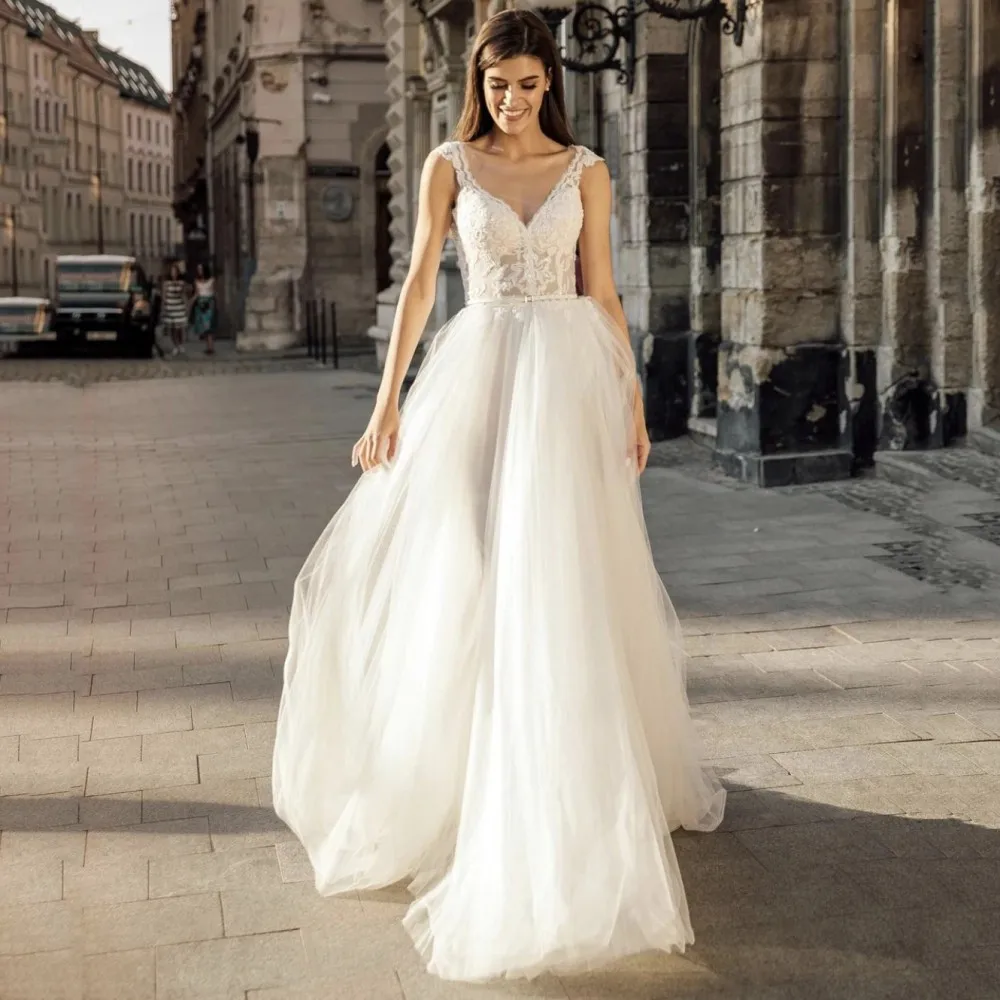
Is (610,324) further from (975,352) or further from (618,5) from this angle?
(618,5)

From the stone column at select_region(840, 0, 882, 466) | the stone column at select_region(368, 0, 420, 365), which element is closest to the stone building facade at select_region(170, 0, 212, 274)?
the stone column at select_region(368, 0, 420, 365)

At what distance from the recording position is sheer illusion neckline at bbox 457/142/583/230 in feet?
13.1

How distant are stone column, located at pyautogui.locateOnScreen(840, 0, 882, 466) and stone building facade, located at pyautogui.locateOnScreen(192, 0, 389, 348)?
20.8 meters

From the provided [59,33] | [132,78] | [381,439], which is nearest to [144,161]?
[132,78]

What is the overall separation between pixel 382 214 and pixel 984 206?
22597 millimetres

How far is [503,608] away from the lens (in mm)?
3730

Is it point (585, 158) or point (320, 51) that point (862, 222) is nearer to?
point (585, 158)

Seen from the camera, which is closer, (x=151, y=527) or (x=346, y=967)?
(x=346, y=967)

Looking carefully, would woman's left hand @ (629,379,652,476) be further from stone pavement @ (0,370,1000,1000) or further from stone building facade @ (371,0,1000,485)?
stone building facade @ (371,0,1000,485)

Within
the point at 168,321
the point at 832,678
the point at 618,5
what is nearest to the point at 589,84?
the point at 618,5

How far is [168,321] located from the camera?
33781 mm

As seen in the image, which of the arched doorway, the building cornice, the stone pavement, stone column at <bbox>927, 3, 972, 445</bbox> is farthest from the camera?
the arched doorway

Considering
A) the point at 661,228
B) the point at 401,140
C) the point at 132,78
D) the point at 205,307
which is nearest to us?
the point at 661,228

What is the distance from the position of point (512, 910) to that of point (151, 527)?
6.77m
